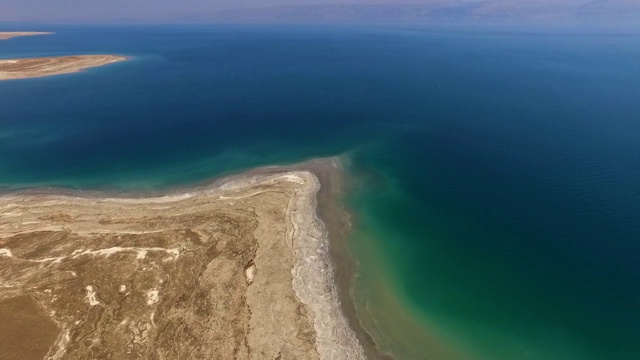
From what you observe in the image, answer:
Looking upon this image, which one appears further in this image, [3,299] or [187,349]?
[3,299]

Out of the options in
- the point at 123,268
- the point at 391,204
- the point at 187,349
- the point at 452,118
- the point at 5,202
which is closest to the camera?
the point at 187,349

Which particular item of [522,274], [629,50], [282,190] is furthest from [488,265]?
[629,50]

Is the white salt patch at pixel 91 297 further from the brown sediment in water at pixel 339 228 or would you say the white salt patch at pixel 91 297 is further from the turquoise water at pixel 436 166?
the turquoise water at pixel 436 166

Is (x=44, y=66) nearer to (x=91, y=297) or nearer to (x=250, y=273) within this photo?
(x=91, y=297)

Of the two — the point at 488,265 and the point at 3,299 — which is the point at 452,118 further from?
the point at 3,299

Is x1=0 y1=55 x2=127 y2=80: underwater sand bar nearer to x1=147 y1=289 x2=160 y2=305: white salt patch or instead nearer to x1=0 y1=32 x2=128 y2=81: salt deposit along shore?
x1=0 y1=32 x2=128 y2=81: salt deposit along shore

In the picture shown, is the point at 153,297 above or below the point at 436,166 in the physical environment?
below

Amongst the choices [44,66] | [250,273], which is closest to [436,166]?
[250,273]
